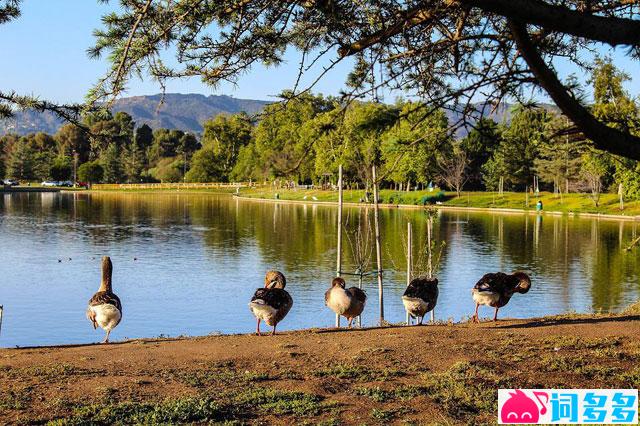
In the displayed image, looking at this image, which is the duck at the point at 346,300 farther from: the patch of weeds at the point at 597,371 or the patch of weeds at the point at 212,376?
the patch of weeds at the point at 597,371

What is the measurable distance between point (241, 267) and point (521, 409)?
27762mm

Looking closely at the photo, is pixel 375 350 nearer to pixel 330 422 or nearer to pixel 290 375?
pixel 290 375

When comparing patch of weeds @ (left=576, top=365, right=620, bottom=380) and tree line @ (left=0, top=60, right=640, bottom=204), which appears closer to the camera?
tree line @ (left=0, top=60, right=640, bottom=204)

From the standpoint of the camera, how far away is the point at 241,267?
113ft

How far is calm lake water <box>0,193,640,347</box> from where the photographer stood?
22.8 metres

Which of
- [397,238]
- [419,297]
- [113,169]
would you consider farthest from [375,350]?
[113,169]

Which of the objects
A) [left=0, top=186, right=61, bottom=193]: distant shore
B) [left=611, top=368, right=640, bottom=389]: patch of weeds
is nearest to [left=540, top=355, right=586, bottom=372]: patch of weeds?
[left=611, top=368, right=640, bottom=389]: patch of weeds

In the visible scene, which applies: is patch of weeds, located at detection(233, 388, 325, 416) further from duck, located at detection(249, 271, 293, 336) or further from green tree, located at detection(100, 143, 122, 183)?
green tree, located at detection(100, 143, 122, 183)

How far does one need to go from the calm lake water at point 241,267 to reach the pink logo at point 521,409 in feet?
39.5

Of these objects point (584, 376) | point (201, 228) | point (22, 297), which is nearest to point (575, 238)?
point (201, 228)

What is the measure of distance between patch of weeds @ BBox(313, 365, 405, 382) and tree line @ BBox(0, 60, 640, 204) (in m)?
2.60

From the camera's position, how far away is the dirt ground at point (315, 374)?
23.5 feet

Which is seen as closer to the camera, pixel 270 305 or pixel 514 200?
pixel 270 305

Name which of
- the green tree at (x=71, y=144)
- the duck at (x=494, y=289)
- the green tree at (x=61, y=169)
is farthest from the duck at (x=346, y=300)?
the green tree at (x=71, y=144)
